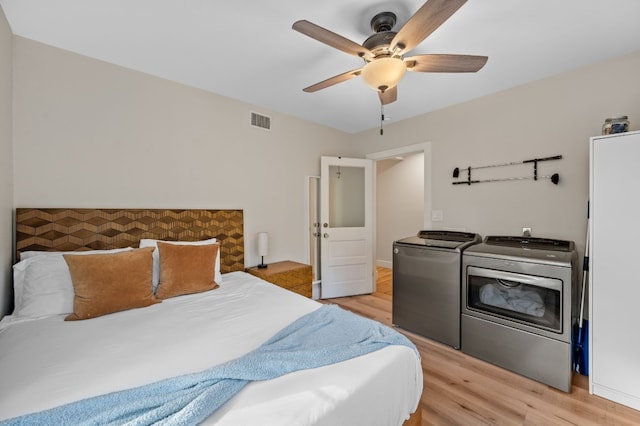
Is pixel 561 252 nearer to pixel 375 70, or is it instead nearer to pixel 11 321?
pixel 375 70

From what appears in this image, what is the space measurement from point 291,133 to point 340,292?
2380mm

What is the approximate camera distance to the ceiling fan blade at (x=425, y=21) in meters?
1.21

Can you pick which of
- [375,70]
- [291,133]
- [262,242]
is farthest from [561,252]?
[291,133]

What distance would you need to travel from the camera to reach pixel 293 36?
187cm

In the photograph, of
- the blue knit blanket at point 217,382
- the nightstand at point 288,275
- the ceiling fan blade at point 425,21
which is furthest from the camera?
the nightstand at point 288,275

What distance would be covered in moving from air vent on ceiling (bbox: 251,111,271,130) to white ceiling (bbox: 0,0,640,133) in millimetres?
494

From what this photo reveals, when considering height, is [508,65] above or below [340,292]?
above

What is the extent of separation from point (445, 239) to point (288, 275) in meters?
1.83

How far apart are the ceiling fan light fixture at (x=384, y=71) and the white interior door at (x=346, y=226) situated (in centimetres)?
216

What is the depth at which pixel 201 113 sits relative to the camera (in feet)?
9.19

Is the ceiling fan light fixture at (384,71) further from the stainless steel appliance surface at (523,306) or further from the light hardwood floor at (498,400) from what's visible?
the light hardwood floor at (498,400)

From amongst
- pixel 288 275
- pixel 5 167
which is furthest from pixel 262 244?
pixel 5 167

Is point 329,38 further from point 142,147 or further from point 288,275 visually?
point 288,275

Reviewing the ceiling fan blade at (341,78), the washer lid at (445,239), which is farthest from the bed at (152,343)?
the ceiling fan blade at (341,78)
